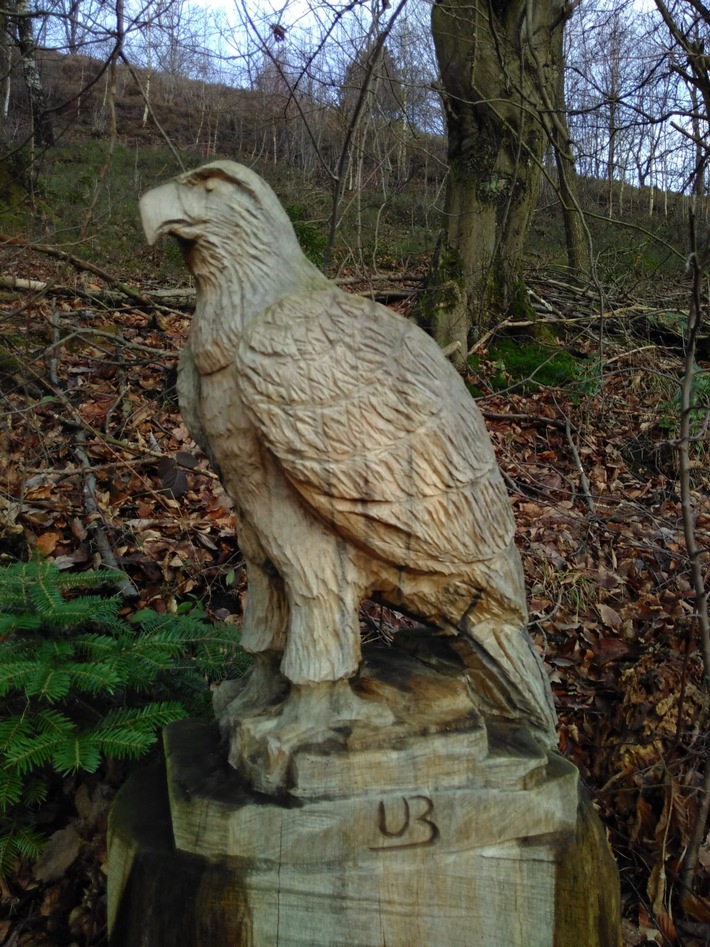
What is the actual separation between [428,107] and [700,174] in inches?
194

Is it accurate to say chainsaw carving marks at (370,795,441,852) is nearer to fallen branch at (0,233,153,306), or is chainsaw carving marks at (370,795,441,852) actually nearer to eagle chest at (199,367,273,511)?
eagle chest at (199,367,273,511)

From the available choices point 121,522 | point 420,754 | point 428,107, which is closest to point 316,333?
point 420,754

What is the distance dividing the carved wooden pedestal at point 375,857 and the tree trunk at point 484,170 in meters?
4.39

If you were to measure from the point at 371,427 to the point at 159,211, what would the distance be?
728mm

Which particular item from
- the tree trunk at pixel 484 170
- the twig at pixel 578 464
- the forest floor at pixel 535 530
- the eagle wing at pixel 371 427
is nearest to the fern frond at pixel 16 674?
the forest floor at pixel 535 530

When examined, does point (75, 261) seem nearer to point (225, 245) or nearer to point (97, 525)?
point (97, 525)

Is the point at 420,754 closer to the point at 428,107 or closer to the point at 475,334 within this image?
the point at 475,334

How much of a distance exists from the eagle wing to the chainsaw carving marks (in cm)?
58

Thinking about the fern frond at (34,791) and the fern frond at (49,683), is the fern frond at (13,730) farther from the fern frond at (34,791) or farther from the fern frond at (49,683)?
the fern frond at (34,791)

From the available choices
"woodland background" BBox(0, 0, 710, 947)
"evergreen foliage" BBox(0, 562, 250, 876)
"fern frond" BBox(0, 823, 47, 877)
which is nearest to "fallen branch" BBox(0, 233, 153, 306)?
"woodland background" BBox(0, 0, 710, 947)

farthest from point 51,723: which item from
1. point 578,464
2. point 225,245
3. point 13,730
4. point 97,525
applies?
point 578,464

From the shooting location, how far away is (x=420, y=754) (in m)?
2.00

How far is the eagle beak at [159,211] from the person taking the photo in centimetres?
191

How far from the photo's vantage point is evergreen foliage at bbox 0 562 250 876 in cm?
248
